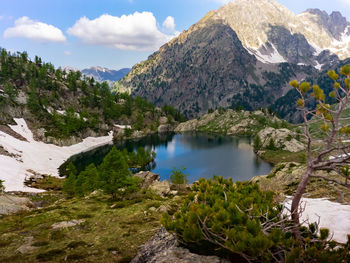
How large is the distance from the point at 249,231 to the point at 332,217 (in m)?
7.53

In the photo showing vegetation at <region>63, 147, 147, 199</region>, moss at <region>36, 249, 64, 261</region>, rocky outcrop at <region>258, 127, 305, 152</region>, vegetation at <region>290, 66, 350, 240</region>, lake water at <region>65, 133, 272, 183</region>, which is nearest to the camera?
vegetation at <region>290, 66, 350, 240</region>

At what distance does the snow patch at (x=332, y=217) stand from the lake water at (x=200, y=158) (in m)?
75.4

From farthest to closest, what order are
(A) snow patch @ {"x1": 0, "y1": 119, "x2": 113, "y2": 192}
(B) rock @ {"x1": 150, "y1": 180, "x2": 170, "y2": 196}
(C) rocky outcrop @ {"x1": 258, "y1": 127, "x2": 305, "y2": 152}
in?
(C) rocky outcrop @ {"x1": 258, "y1": 127, "x2": 305, "y2": 152} → (A) snow patch @ {"x1": 0, "y1": 119, "x2": 113, "y2": 192} → (B) rock @ {"x1": 150, "y1": 180, "x2": 170, "y2": 196}

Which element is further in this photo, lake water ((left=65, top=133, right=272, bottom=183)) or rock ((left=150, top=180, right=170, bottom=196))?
lake water ((left=65, top=133, right=272, bottom=183))

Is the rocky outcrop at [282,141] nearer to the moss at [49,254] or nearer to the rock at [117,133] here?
the rock at [117,133]

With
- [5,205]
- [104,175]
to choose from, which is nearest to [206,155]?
[104,175]

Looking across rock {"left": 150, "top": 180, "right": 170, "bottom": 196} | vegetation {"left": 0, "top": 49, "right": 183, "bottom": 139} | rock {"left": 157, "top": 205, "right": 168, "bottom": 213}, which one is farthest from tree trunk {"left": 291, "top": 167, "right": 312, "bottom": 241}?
vegetation {"left": 0, "top": 49, "right": 183, "bottom": 139}

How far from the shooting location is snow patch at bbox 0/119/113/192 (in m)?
79.4

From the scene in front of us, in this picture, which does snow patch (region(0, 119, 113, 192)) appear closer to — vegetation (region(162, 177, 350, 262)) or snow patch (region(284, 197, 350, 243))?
vegetation (region(162, 177, 350, 262))

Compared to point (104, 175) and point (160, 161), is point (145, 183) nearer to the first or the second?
point (104, 175)

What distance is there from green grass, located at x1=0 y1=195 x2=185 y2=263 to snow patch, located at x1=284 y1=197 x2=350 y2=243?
1325cm

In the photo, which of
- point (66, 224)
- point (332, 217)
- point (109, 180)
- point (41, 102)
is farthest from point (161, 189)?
point (41, 102)

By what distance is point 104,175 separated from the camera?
40.7 m

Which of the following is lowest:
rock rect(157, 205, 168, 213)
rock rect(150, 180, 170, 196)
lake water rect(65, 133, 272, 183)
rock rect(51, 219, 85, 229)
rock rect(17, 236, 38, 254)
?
lake water rect(65, 133, 272, 183)
